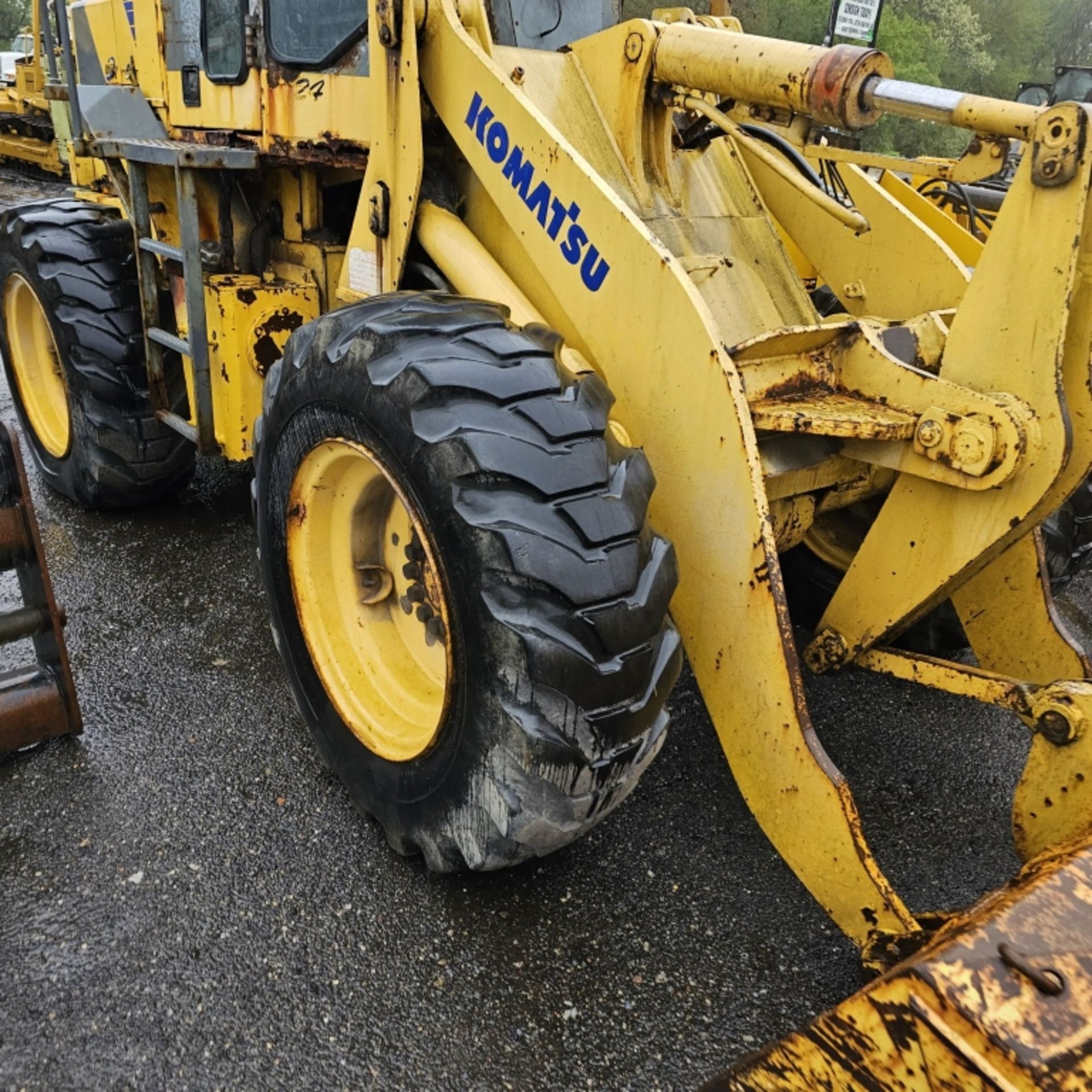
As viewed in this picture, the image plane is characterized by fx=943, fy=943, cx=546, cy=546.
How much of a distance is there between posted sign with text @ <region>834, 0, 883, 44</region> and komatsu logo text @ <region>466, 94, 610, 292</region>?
261 inches


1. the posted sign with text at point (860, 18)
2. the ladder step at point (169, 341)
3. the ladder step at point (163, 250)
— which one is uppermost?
the posted sign with text at point (860, 18)

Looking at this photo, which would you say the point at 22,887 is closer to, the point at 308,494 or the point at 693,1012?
the point at 308,494

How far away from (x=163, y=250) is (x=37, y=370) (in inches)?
66.3

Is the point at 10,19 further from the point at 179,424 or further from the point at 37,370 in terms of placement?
the point at 179,424

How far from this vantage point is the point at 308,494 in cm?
258

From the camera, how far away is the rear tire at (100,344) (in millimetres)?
3959

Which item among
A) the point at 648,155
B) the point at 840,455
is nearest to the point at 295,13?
the point at 648,155

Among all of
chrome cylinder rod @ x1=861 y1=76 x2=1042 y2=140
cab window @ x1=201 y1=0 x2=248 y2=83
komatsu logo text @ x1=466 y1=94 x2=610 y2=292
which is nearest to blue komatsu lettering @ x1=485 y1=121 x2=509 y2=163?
komatsu logo text @ x1=466 y1=94 x2=610 y2=292

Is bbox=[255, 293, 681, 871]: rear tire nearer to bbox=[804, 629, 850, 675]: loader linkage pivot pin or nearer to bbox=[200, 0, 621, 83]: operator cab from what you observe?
bbox=[804, 629, 850, 675]: loader linkage pivot pin

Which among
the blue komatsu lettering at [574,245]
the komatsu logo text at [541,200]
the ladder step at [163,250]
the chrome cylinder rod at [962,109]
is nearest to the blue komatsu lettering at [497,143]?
the komatsu logo text at [541,200]

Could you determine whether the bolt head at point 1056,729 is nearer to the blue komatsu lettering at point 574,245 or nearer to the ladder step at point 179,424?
the blue komatsu lettering at point 574,245

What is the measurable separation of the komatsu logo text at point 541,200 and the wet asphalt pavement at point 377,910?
61.5 inches

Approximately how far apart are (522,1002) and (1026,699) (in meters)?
1.34

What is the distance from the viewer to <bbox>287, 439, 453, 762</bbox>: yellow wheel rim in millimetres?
2523
